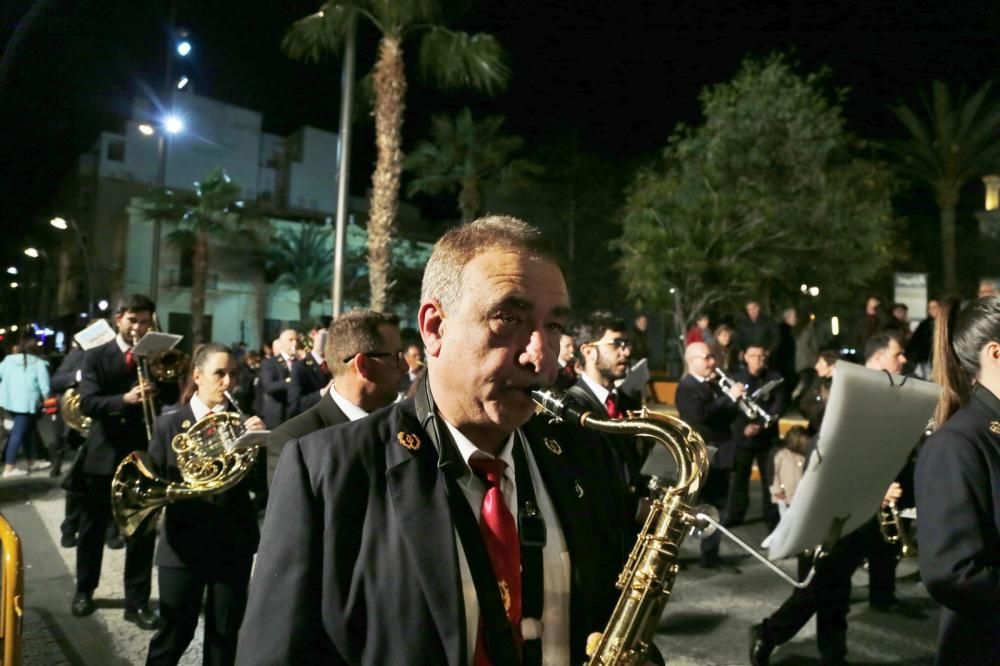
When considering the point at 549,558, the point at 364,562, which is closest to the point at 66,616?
the point at 364,562

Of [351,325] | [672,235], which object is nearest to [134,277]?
[672,235]

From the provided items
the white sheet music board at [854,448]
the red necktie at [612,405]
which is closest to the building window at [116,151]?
the red necktie at [612,405]

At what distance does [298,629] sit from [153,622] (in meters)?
4.66

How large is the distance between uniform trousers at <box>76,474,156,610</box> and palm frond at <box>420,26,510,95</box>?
47.3 feet

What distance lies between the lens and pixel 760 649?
506cm

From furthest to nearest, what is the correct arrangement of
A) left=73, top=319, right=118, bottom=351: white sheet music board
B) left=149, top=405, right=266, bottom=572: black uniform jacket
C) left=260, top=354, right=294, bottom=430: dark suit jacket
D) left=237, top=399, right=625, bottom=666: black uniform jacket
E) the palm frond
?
1. the palm frond
2. left=260, top=354, right=294, bottom=430: dark suit jacket
3. left=73, top=319, right=118, bottom=351: white sheet music board
4. left=149, top=405, right=266, bottom=572: black uniform jacket
5. left=237, top=399, right=625, bottom=666: black uniform jacket

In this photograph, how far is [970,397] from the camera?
9.84 ft

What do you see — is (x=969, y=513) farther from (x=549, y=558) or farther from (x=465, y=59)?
(x=465, y=59)

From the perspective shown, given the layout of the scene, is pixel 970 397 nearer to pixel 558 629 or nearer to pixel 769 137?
pixel 558 629

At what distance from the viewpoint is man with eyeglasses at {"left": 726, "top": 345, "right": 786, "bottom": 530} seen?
8.91 meters

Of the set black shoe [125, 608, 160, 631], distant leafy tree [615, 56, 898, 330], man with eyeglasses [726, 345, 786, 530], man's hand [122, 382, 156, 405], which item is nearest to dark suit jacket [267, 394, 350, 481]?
black shoe [125, 608, 160, 631]

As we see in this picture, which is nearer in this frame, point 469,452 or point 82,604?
point 469,452

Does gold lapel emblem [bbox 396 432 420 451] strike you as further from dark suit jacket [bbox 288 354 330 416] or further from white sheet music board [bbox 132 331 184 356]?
dark suit jacket [bbox 288 354 330 416]

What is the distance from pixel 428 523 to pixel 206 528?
117 inches
